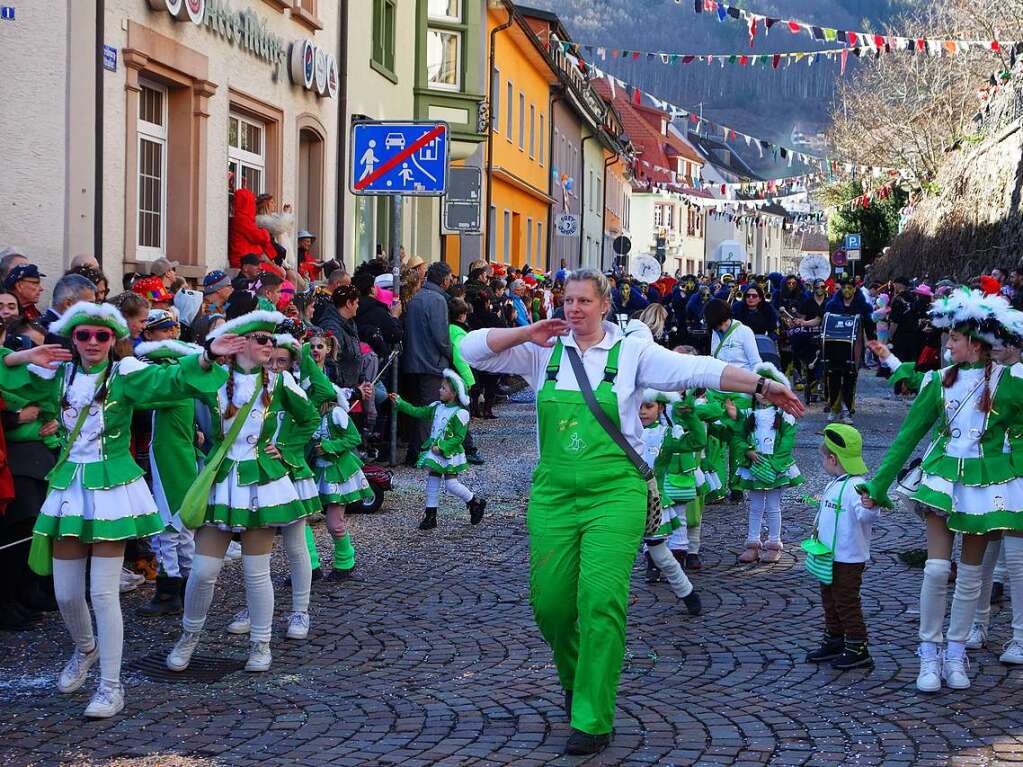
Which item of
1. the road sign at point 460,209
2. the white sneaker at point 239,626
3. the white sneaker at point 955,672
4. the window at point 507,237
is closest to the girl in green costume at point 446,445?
the white sneaker at point 239,626

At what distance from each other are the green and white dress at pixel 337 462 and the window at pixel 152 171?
19.5ft

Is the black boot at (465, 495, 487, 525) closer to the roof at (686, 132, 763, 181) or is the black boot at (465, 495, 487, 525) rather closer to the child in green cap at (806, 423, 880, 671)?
the child in green cap at (806, 423, 880, 671)

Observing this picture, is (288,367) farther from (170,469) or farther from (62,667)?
(62,667)

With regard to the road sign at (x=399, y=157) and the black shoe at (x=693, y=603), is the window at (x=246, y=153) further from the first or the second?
the black shoe at (x=693, y=603)

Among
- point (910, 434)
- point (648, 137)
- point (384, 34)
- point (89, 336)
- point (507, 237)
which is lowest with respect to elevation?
point (910, 434)

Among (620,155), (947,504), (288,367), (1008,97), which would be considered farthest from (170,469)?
(620,155)

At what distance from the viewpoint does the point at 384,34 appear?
74.2 feet

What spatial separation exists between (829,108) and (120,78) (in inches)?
1813

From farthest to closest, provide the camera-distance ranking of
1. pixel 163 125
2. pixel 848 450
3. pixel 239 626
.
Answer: pixel 163 125, pixel 239 626, pixel 848 450

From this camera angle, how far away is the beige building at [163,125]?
463 inches

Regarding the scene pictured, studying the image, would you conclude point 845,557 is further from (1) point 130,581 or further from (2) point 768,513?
(1) point 130,581

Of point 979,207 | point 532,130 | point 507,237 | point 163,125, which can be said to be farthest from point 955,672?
point 532,130

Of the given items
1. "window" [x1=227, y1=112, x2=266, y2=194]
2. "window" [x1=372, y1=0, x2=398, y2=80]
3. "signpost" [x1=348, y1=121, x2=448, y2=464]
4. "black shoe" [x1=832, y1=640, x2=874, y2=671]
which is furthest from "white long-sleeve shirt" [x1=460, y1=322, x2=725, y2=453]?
"window" [x1=372, y1=0, x2=398, y2=80]

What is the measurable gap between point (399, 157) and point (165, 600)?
20.5 feet
